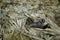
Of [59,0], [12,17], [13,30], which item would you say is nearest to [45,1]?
[59,0]

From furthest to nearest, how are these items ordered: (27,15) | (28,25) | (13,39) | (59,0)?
(59,0) < (27,15) < (28,25) < (13,39)

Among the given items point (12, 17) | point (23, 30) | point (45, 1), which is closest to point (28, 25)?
point (23, 30)

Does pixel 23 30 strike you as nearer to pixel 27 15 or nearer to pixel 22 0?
pixel 27 15

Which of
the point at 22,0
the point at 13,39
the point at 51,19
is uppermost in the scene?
the point at 22,0

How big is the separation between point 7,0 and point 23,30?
53cm

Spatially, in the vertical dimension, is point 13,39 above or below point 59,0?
below

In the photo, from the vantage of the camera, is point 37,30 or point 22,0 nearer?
point 37,30

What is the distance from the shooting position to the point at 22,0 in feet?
5.57

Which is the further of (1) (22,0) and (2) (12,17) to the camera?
(1) (22,0)

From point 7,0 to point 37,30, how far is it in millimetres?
578

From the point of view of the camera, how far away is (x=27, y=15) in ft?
4.83

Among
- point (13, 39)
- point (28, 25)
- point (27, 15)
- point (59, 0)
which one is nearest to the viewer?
point (13, 39)

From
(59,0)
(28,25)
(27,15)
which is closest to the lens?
(28,25)

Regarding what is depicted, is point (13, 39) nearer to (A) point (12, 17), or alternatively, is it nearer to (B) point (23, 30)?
(B) point (23, 30)
